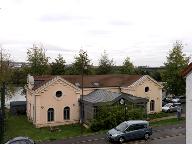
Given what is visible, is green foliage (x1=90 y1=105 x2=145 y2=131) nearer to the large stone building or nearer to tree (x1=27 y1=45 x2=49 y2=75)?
the large stone building

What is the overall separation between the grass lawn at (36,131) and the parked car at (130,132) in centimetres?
662

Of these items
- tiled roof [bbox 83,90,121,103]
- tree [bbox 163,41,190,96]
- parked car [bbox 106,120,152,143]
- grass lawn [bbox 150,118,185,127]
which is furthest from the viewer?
tree [bbox 163,41,190,96]

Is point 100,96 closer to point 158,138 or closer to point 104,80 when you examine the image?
point 104,80

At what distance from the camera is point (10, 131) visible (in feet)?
137

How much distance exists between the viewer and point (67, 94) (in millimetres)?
46375

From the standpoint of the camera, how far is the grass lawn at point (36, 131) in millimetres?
37603

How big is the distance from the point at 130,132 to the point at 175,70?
114 ft

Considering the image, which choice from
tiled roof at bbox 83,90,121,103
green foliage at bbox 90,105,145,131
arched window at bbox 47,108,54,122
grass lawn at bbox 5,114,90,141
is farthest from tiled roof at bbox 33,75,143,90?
green foliage at bbox 90,105,145,131

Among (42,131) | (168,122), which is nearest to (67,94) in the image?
(42,131)

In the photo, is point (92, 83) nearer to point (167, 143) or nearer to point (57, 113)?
point (57, 113)

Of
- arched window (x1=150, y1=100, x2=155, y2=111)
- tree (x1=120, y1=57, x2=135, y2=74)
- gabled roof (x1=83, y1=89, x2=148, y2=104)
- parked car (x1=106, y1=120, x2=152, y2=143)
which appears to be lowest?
parked car (x1=106, y1=120, x2=152, y2=143)

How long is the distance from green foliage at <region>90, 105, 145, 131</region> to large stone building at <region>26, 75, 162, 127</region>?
7.93 ft

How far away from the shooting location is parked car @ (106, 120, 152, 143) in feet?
106

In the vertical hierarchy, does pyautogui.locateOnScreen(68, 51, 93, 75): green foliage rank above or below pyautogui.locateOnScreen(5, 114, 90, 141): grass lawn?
above
